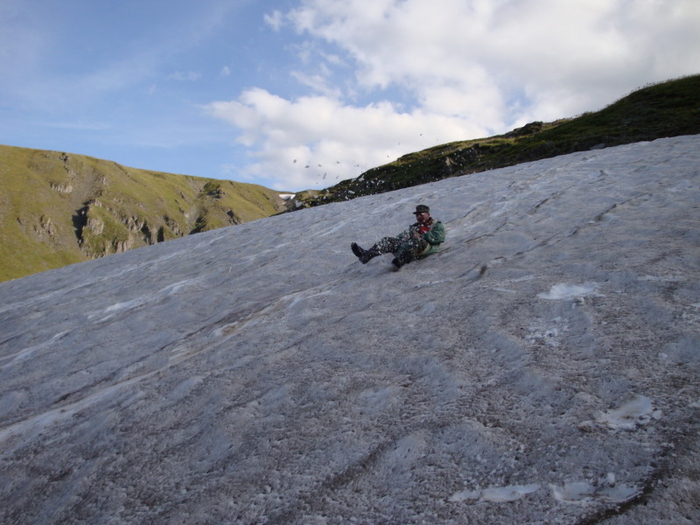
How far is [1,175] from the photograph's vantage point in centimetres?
17075

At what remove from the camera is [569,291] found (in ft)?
18.3

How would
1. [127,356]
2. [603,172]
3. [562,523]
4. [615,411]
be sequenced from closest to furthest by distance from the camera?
[562,523] < [615,411] < [127,356] < [603,172]

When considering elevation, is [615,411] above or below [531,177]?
below

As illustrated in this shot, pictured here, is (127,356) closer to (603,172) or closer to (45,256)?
(603,172)

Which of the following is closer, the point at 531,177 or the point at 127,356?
the point at 127,356

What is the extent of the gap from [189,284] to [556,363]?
29.1 feet

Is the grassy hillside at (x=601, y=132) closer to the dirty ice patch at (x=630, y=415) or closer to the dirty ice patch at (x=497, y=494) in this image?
the dirty ice patch at (x=630, y=415)

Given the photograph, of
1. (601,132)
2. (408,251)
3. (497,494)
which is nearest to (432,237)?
(408,251)

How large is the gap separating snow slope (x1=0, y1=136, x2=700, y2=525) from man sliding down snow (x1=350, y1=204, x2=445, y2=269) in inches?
11.4

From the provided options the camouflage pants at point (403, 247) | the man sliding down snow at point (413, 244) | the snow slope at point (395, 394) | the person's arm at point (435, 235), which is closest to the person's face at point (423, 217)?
the man sliding down snow at point (413, 244)

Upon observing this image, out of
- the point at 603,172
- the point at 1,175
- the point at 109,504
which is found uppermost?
the point at 1,175

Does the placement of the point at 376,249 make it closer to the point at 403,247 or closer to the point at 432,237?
the point at 403,247

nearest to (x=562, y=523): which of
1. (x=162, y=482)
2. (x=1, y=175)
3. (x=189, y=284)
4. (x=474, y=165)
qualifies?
(x=162, y=482)

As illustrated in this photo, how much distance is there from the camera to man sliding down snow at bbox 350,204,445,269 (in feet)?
29.0
